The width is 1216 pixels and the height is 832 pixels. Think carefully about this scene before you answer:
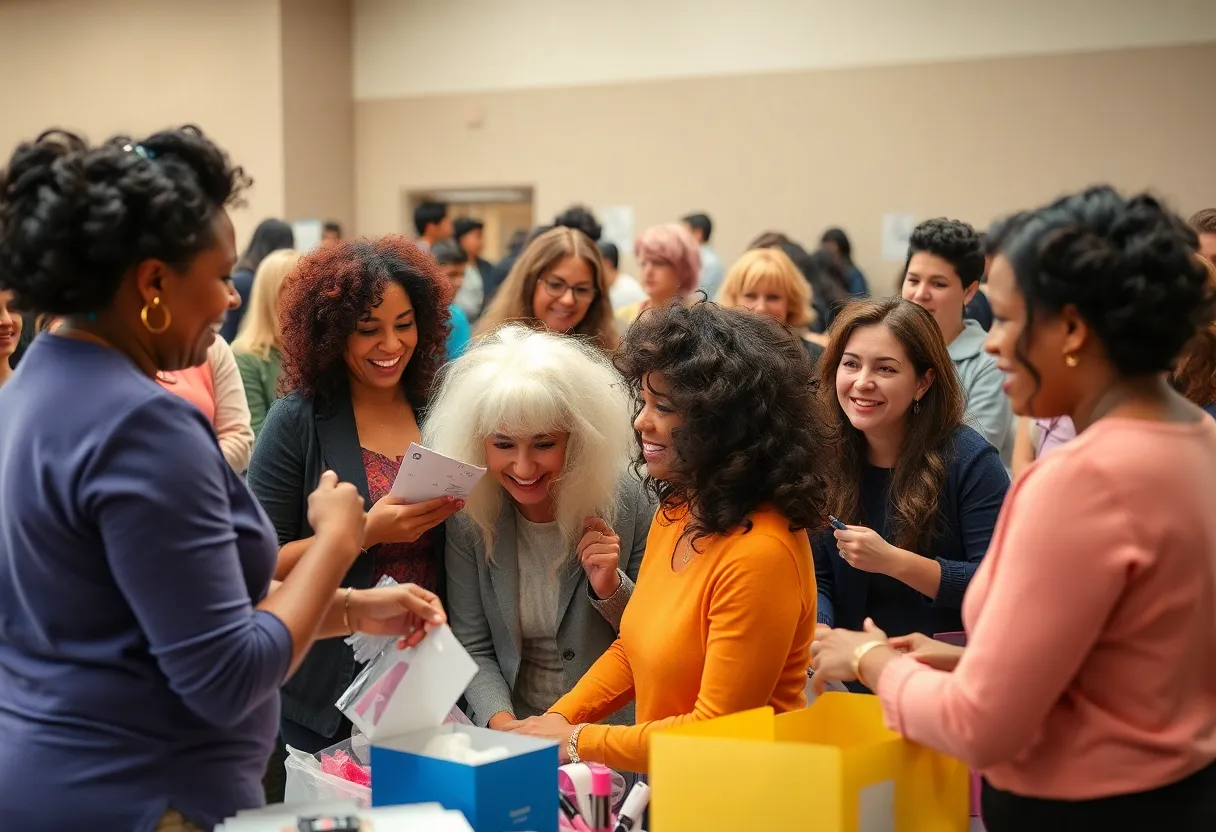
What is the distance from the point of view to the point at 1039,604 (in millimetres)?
1306

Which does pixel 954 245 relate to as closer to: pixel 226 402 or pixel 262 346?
pixel 226 402

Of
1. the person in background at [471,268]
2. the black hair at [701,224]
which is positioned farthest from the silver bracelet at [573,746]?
the black hair at [701,224]

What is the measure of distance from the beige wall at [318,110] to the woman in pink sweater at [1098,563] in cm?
1014

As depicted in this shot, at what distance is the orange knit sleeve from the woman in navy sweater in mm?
669

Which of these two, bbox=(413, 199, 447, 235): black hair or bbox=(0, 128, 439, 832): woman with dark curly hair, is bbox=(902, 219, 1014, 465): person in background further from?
bbox=(413, 199, 447, 235): black hair

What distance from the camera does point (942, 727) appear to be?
4.58 feet

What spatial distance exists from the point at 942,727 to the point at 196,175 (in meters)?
1.09

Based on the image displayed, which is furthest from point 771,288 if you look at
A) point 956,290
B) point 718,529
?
point 718,529

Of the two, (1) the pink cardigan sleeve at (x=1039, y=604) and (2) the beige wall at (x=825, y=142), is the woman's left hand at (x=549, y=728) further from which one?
(2) the beige wall at (x=825, y=142)

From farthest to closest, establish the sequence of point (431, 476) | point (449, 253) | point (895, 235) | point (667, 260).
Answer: point (895, 235), point (449, 253), point (667, 260), point (431, 476)

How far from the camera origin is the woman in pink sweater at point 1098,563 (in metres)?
1.31

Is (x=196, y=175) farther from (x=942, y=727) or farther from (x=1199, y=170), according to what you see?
(x=1199, y=170)

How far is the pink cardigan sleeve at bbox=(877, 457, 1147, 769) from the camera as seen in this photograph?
1.29 m

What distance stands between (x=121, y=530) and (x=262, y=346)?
3.04 m
